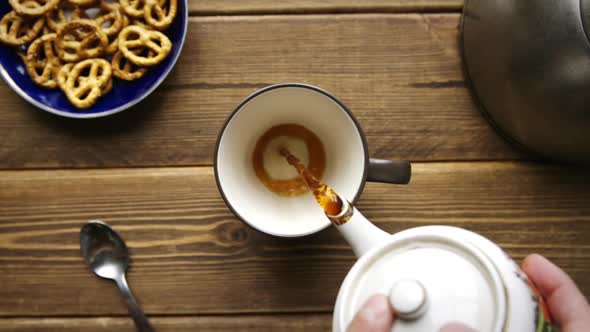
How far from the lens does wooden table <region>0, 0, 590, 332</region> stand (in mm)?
722

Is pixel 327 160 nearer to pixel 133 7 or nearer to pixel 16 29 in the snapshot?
pixel 133 7

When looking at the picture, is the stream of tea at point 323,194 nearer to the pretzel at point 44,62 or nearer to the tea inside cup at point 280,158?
the tea inside cup at point 280,158

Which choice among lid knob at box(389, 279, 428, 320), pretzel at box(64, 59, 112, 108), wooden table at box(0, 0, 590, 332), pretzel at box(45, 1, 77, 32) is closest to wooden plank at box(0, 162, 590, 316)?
wooden table at box(0, 0, 590, 332)

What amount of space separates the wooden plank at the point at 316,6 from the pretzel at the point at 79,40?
14 centimetres

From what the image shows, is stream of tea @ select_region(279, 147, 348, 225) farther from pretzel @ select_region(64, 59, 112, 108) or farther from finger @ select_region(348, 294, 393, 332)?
pretzel @ select_region(64, 59, 112, 108)

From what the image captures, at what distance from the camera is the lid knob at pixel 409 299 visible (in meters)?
0.39

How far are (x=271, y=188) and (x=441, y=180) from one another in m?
0.25

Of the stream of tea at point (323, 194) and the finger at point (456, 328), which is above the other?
the finger at point (456, 328)

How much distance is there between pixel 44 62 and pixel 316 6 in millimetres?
398

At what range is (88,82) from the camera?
70 cm

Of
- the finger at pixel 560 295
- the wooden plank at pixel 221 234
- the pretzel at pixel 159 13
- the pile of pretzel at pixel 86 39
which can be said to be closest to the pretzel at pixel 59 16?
the pile of pretzel at pixel 86 39

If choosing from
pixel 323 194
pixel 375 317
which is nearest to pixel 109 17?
pixel 323 194

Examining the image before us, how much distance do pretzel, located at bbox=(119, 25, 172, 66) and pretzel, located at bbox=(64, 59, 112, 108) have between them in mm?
38

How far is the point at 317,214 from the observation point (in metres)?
0.66
